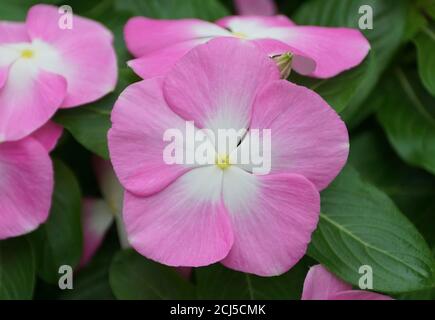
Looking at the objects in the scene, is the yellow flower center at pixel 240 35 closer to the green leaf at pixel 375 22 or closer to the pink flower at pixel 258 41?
the pink flower at pixel 258 41

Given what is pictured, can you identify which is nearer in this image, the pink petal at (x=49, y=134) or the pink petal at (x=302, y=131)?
the pink petal at (x=302, y=131)

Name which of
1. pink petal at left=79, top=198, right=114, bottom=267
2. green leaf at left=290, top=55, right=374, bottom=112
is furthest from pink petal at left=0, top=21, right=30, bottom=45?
green leaf at left=290, top=55, right=374, bottom=112

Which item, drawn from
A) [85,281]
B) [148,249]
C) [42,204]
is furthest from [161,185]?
[85,281]

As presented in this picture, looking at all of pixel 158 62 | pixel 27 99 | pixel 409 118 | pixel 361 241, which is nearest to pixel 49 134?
pixel 27 99

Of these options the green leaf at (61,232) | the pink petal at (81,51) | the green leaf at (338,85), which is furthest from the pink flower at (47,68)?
the green leaf at (338,85)

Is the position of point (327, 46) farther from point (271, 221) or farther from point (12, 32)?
point (12, 32)
